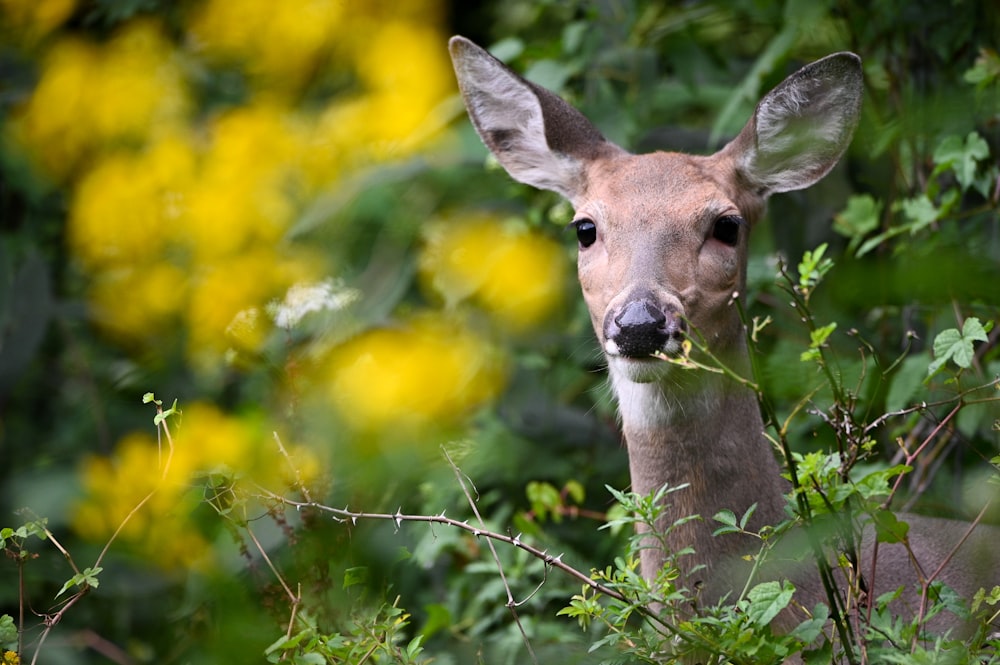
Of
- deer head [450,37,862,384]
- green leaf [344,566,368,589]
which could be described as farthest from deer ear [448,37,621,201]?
green leaf [344,566,368,589]

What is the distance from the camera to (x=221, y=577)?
2504 millimetres

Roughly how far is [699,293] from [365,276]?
1736mm

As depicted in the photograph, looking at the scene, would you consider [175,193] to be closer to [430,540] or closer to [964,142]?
[430,540]

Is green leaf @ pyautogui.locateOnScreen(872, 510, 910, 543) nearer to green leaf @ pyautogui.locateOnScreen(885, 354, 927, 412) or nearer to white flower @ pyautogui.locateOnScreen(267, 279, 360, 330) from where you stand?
green leaf @ pyautogui.locateOnScreen(885, 354, 927, 412)

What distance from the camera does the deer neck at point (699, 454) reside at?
3076mm

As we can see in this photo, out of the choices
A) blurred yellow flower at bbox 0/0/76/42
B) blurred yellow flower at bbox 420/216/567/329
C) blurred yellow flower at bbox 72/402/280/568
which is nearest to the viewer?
blurred yellow flower at bbox 72/402/280/568

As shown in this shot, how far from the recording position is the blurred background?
3625 mm

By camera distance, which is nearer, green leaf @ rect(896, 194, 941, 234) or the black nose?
the black nose

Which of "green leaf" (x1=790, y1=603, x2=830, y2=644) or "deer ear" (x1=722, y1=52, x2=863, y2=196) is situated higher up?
"deer ear" (x1=722, y1=52, x2=863, y2=196)

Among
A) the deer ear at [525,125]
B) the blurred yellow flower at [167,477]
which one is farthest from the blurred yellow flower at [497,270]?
the blurred yellow flower at [167,477]

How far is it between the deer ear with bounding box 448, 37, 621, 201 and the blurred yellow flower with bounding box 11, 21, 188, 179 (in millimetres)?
1944

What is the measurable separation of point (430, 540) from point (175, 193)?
1.94 metres

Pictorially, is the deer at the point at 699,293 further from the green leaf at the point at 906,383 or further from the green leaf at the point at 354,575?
the green leaf at the point at 354,575

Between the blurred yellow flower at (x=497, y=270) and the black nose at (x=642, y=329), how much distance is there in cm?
162
